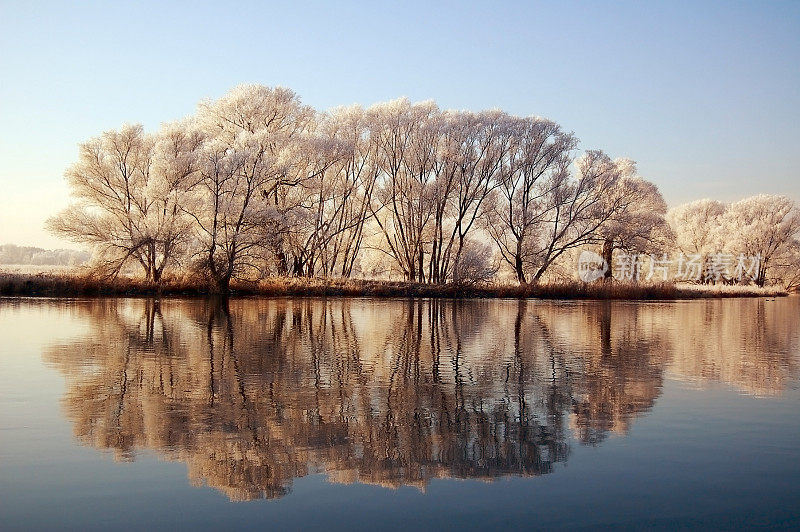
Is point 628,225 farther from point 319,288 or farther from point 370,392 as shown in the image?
point 370,392

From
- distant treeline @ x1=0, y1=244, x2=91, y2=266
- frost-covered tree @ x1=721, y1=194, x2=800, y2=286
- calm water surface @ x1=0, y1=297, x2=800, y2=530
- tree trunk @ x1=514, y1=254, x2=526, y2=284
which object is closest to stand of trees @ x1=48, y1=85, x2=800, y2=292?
tree trunk @ x1=514, y1=254, x2=526, y2=284

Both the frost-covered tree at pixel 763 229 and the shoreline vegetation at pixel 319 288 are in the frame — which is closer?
the shoreline vegetation at pixel 319 288

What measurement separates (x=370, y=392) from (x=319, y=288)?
32342mm

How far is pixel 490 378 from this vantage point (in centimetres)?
1116

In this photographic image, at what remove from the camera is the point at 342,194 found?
48.2 metres

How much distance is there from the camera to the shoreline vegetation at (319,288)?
3769 centimetres

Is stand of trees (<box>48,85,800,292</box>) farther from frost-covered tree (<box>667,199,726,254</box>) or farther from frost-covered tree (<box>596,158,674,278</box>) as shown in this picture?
frost-covered tree (<box>667,199,726,254</box>)

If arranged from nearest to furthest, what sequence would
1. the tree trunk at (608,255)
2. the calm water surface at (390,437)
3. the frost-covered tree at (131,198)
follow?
1. the calm water surface at (390,437)
2. the frost-covered tree at (131,198)
3. the tree trunk at (608,255)

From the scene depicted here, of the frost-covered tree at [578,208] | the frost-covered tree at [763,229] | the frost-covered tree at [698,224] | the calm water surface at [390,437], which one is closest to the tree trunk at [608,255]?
the frost-covered tree at [578,208]

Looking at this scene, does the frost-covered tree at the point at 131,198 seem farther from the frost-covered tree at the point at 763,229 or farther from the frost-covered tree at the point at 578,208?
the frost-covered tree at the point at 763,229

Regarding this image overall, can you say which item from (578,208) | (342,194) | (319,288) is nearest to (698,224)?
(578,208)

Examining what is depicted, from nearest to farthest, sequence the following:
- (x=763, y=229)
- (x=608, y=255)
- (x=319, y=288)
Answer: (x=319, y=288), (x=608, y=255), (x=763, y=229)

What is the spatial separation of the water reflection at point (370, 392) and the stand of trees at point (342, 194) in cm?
2120

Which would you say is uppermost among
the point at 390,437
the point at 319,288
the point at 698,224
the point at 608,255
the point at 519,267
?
the point at 698,224
